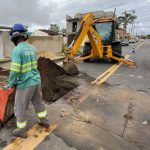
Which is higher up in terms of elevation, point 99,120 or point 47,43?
point 47,43

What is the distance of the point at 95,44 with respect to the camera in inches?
447

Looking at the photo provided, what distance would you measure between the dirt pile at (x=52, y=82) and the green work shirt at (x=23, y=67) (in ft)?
6.41

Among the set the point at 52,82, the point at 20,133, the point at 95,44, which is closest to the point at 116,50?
the point at 95,44

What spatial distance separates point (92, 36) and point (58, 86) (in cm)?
507

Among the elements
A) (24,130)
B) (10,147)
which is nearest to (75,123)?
(24,130)

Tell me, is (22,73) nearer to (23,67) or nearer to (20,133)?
(23,67)

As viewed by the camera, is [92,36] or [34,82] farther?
[92,36]

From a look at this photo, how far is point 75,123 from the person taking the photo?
14.0 ft

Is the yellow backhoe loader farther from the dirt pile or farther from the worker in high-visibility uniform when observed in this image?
the worker in high-visibility uniform

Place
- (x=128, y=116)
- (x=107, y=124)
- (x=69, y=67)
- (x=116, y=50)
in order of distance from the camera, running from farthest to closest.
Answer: (x=116, y=50), (x=69, y=67), (x=128, y=116), (x=107, y=124)

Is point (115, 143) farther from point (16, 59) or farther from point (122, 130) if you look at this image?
point (16, 59)

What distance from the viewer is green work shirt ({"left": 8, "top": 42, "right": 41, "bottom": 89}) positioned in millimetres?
3404

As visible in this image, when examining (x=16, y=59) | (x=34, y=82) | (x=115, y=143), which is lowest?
(x=115, y=143)

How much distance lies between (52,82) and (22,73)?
10.5 ft
